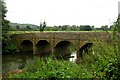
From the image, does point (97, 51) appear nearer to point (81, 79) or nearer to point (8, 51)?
point (81, 79)

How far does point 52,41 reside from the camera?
1242 inches

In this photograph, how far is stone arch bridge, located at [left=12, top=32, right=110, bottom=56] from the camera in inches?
1053

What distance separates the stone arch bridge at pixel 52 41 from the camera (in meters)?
26.7

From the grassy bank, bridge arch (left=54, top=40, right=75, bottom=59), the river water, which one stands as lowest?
the river water

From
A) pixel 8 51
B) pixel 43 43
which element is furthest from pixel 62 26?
pixel 8 51

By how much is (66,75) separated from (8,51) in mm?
28517

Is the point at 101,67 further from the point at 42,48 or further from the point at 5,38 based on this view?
the point at 42,48

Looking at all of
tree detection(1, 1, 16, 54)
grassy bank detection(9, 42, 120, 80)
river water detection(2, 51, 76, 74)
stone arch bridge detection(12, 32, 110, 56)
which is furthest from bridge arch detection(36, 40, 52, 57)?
grassy bank detection(9, 42, 120, 80)

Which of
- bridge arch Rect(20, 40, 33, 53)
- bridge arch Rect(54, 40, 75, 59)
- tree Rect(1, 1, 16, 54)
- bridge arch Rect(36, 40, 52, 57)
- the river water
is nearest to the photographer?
the river water

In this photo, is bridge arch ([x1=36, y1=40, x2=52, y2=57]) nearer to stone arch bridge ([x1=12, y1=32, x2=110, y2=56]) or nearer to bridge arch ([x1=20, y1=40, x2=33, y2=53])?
stone arch bridge ([x1=12, y1=32, x2=110, y2=56])

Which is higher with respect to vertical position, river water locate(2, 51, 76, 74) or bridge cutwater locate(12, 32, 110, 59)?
bridge cutwater locate(12, 32, 110, 59)

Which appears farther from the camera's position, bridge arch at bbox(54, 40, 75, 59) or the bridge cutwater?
bridge arch at bbox(54, 40, 75, 59)

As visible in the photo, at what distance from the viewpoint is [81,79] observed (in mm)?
5109

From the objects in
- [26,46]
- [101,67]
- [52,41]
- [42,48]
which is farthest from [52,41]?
[101,67]
